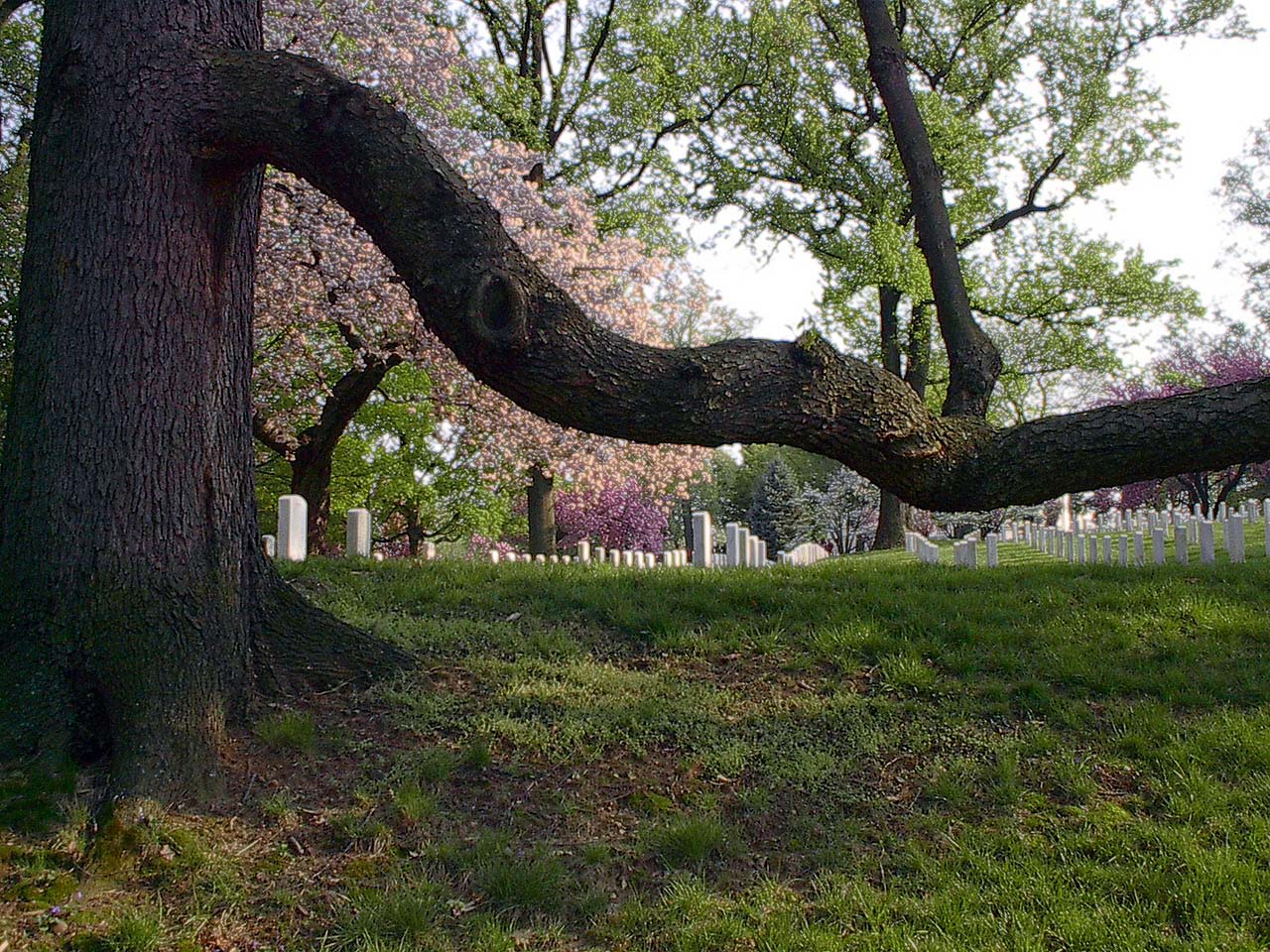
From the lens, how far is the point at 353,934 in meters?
3.34

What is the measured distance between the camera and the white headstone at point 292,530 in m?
9.12

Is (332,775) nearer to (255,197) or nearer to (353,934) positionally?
(353,934)

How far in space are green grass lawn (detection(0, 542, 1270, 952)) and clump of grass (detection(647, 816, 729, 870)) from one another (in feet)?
0.04

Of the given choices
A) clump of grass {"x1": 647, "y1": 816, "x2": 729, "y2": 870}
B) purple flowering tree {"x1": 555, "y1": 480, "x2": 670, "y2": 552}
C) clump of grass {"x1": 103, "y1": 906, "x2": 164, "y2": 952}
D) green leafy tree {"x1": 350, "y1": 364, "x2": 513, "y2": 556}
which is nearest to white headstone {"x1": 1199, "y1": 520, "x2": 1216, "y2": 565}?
clump of grass {"x1": 647, "y1": 816, "x2": 729, "y2": 870}

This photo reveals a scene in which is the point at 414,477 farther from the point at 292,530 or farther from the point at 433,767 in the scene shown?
the point at 433,767

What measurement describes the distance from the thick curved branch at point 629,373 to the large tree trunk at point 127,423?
35 cm

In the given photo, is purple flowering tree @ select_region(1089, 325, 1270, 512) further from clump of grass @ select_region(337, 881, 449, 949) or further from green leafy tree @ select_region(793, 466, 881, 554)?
clump of grass @ select_region(337, 881, 449, 949)

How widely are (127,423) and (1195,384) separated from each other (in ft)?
94.7

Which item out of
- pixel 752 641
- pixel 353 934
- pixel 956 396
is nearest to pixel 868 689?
pixel 752 641

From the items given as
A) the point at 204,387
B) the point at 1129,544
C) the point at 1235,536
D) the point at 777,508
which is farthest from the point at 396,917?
the point at 777,508

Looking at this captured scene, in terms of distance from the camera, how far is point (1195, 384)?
2616cm

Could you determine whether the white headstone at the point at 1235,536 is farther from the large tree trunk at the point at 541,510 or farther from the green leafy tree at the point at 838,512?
the green leafy tree at the point at 838,512

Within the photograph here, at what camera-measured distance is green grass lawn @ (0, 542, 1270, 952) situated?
3479 mm

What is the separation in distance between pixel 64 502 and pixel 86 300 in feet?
3.02
